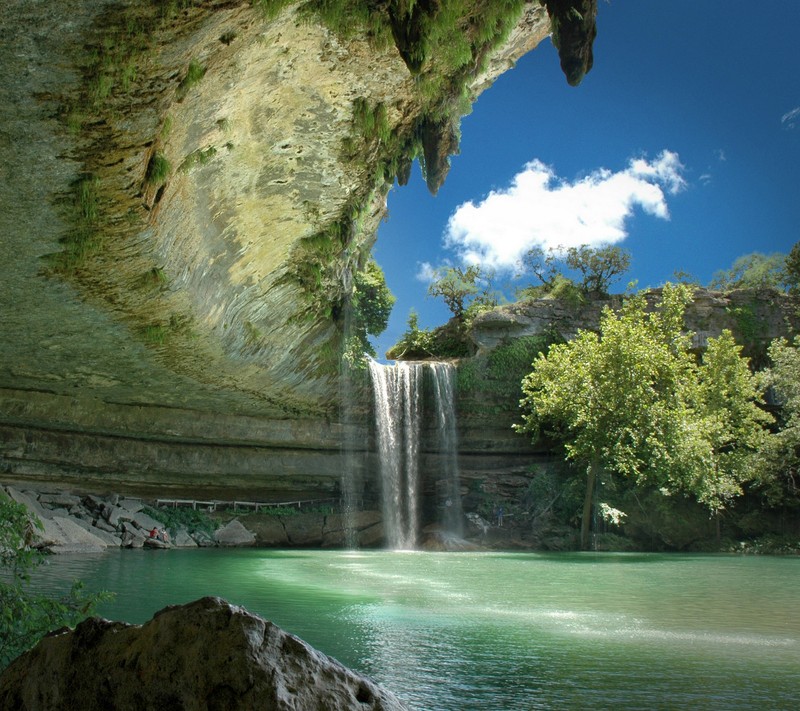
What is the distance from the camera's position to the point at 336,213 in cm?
1260

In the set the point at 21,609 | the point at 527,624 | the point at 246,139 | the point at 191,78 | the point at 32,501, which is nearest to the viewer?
the point at 21,609

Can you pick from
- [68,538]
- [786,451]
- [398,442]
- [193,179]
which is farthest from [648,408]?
[68,538]

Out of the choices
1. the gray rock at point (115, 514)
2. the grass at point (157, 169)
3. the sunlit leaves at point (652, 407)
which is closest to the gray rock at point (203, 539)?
the gray rock at point (115, 514)

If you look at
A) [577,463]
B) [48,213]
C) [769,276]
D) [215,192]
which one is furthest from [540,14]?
[769,276]

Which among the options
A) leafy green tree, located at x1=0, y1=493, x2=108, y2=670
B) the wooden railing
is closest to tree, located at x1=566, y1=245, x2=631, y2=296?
the wooden railing

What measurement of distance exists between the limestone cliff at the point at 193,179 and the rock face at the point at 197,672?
5.34m

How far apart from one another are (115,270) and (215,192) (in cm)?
216

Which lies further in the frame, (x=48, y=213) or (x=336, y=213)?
(x=336, y=213)

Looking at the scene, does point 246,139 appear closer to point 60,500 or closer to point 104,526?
point 104,526

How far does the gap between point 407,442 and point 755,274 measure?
68.4 ft

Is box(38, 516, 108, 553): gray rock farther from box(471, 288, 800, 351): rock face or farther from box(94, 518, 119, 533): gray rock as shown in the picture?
box(471, 288, 800, 351): rock face

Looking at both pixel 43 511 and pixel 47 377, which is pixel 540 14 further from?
pixel 43 511

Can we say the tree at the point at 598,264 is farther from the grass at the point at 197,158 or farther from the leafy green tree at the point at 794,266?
the grass at the point at 197,158

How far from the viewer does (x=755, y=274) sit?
108 feet
